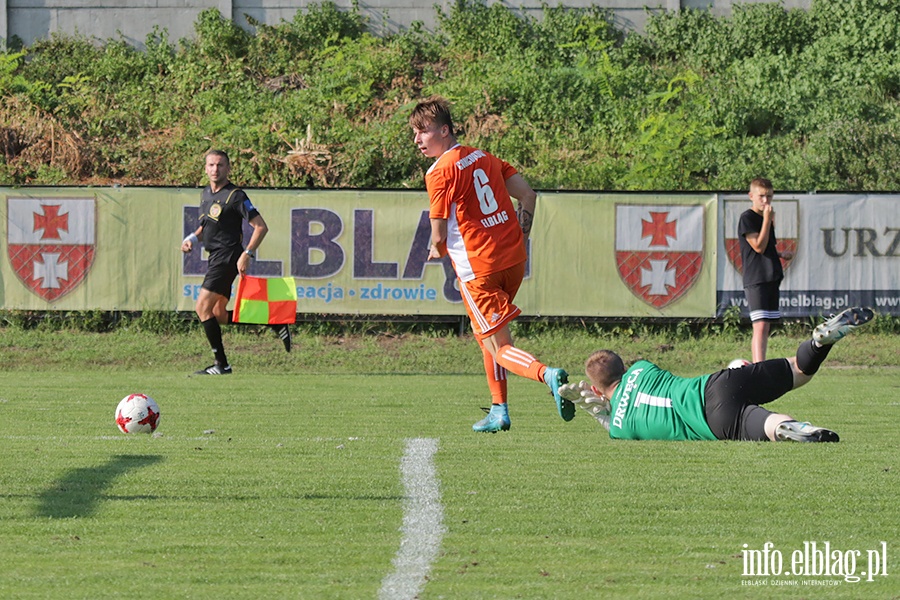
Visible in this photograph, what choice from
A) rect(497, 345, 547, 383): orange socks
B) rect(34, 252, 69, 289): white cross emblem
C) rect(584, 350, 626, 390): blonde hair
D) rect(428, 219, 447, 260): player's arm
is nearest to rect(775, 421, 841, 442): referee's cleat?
rect(584, 350, 626, 390): blonde hair

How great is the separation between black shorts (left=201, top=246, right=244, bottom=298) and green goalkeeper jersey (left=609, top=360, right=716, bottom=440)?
22.2 ft

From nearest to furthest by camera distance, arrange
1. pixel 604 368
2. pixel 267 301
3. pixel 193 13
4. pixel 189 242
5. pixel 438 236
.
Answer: pixel 604 368
pixel 438 236
pixel 189 242
pixel 267 301
pixel 193 13

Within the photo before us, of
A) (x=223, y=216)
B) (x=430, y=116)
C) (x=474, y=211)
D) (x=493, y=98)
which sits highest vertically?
(x=493, y=98)

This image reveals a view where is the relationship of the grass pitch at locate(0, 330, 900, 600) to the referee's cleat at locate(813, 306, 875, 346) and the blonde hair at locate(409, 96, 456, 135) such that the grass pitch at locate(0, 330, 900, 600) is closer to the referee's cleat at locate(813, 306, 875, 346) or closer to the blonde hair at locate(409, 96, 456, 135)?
the referee's cleat at locate(813, 306, 875, 346)

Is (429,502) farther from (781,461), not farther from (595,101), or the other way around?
(595,101)

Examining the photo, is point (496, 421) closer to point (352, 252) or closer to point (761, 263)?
point (761, 263)

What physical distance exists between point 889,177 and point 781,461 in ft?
47.1

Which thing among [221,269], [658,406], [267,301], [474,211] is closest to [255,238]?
[221,269]

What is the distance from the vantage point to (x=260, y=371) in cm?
1515

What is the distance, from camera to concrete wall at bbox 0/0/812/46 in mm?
24484

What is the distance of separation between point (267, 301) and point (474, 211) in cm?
743

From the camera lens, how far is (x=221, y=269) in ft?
43.4

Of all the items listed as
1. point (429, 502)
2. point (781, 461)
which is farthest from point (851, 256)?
point (429, 502)

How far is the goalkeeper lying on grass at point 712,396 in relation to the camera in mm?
6973
